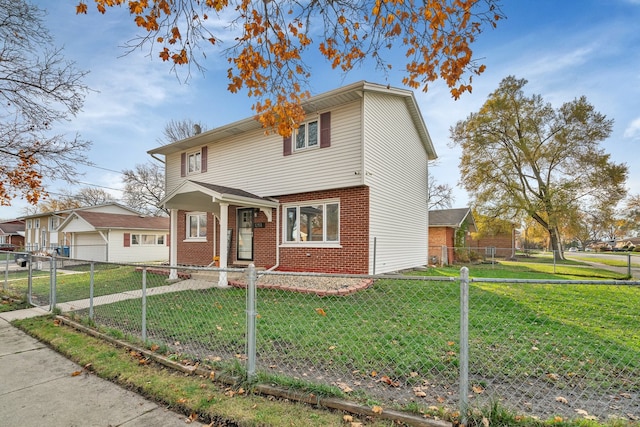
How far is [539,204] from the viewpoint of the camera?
931 inches

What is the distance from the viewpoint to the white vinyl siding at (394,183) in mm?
10266

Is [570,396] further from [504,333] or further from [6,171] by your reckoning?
[6,171]

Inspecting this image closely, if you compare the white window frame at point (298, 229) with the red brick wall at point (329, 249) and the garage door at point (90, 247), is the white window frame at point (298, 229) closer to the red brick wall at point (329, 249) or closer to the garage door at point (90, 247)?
the red brick wall at point (329, 249)

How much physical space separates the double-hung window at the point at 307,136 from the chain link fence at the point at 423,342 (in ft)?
17.2

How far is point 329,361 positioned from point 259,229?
8421mm

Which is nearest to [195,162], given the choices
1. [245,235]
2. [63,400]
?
[245,235]

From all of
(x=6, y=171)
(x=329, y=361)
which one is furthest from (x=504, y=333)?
(x=6, y=171)

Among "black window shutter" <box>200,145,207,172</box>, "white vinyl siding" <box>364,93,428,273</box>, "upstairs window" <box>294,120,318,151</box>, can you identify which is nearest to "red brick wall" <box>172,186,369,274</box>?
"white vinyl siding" <box>364,93,428,273</box>

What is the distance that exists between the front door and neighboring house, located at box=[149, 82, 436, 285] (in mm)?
40

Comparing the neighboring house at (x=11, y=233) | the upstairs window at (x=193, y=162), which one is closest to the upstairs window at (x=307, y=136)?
the upstairs window at (x=193, y=162)

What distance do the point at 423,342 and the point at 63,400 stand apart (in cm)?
445

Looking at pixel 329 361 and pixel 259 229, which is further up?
pixel 259 229

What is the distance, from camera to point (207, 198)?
36.7 feet

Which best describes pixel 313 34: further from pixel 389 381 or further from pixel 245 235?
pixel 245 235
